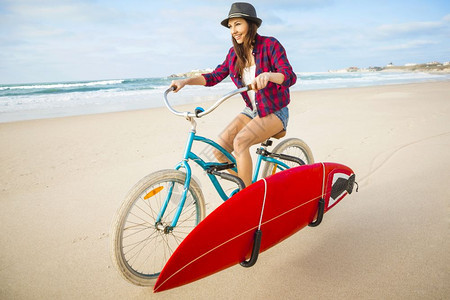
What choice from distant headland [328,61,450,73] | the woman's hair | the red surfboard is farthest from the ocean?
distant headland [328,61,450,73]

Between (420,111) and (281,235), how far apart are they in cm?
745

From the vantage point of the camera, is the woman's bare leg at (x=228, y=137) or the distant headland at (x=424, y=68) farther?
the distant headland at (x=424, y=68)

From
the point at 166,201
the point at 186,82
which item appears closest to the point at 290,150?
the point at 186,82

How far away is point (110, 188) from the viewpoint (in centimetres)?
352

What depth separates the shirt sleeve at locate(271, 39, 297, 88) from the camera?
2.01 metres

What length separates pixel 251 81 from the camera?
78.0 inches

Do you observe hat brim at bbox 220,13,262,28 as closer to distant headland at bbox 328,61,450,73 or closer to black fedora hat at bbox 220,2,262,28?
black fedora hat at bbox 220,2,262,28

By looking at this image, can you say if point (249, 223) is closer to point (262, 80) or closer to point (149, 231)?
point (262, 80)

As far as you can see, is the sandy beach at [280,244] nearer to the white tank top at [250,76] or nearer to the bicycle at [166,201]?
the bicycle at [166,201]

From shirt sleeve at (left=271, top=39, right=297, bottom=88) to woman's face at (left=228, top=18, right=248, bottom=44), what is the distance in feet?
0.83

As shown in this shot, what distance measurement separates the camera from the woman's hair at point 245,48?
211cm

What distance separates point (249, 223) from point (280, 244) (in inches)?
28.4

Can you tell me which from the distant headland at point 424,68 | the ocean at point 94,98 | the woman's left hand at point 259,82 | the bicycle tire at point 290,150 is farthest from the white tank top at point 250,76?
the distant headland at point 424,68

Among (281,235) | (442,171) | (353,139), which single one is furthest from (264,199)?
(353,139)
